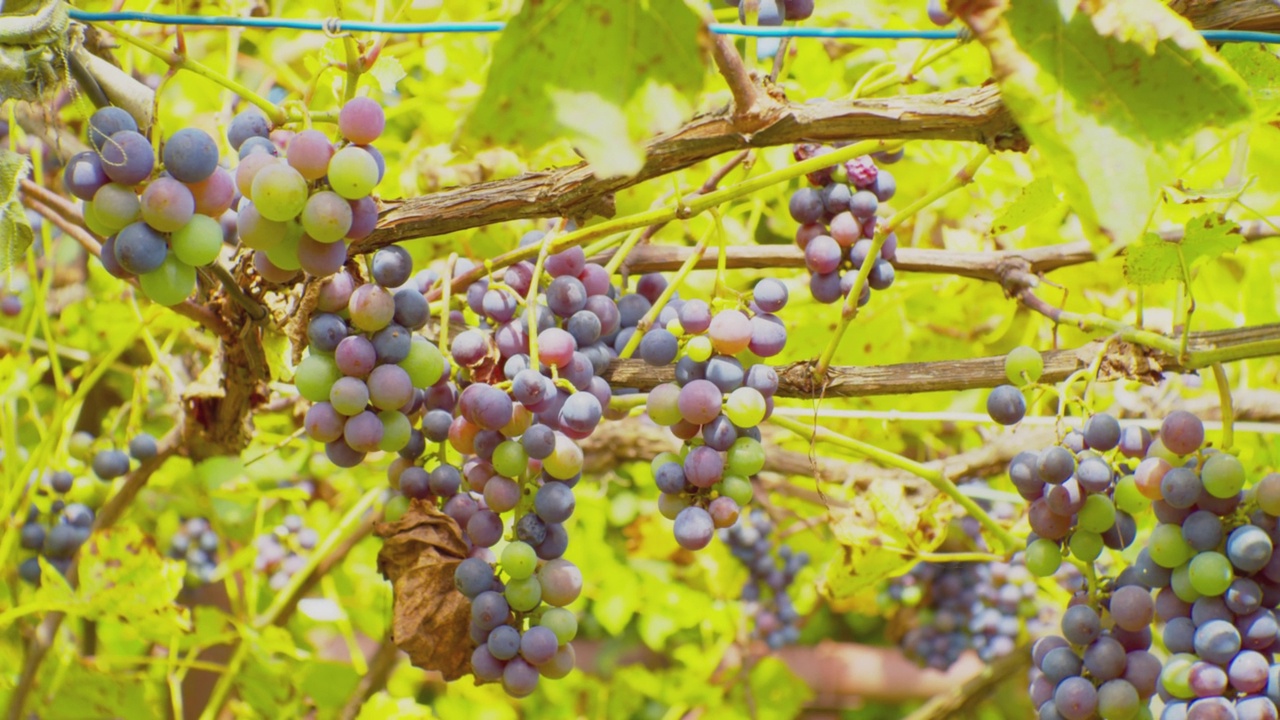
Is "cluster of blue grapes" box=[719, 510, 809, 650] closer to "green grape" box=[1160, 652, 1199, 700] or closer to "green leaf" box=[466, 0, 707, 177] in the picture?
"green grape" box=[1160, 652, 1199, 700]

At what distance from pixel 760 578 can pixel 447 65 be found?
99cm

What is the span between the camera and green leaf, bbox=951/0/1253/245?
46 centimetres

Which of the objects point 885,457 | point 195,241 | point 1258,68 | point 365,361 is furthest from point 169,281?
point 1258,68

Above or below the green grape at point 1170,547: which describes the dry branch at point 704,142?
above

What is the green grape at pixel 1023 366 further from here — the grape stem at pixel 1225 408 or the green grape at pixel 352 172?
the green grape at pixel 352 172

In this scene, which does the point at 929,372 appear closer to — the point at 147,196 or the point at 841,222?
the point at 841,222

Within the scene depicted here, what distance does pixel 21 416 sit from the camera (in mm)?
1586

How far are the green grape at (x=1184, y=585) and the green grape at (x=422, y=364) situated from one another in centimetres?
60

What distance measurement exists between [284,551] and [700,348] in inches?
42.4

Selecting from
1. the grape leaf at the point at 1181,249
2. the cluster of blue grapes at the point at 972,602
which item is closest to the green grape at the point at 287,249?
the grape leaf at the point at 1181,249

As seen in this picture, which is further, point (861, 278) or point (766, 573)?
point (766, 573)

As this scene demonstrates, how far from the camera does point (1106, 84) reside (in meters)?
0.48

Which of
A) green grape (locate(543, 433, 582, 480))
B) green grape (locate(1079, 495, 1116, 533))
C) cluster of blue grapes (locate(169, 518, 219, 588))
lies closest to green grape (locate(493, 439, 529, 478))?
green grape (locate(543, 433, 582, 480))

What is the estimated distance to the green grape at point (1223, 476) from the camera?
31.1 inches
